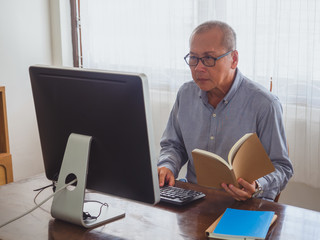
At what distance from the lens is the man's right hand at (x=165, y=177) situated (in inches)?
63.8

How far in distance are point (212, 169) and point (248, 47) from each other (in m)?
1.44

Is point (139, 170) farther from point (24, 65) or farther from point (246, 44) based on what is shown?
point (24, 65)

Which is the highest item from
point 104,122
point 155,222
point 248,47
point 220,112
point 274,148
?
point 248,47

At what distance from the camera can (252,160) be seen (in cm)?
141

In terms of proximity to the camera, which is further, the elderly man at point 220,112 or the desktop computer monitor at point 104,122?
the elderly man at point 220,112

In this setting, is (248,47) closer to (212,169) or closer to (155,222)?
(212,169)

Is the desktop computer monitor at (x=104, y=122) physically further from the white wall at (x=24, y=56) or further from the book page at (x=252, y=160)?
the white wall at (x=24, y=56)

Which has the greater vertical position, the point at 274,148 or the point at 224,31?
the point at 224,31

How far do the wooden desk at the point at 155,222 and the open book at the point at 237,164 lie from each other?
0.09 metres

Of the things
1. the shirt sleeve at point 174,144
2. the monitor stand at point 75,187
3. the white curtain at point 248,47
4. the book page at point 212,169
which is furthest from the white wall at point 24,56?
the book page at point 212,169

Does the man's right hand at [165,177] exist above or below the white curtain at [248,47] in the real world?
below

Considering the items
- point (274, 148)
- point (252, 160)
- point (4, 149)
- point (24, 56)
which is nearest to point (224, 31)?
point (274, 148)

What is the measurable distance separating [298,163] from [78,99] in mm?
1740

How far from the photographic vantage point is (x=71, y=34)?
12.0 feet
